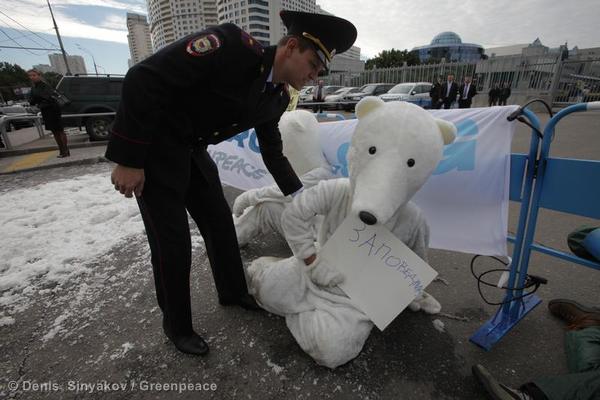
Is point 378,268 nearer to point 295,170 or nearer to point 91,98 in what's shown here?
point 295,170

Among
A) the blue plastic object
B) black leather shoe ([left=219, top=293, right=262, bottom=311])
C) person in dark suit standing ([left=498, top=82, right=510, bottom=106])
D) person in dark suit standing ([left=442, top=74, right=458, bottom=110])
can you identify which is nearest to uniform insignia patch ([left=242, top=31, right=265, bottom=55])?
black leather shoe ([left=219, top=293, right=262, bottom=311])

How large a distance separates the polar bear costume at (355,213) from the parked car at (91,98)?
9.29m

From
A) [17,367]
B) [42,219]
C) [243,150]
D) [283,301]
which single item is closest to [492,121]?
[283,301]

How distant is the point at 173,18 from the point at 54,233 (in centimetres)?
7038

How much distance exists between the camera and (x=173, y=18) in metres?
Result: 59.7

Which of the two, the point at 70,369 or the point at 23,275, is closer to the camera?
the point at 70,369

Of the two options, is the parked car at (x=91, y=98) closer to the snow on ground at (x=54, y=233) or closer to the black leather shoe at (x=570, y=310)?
the snow on ground at (x=54, y=233)

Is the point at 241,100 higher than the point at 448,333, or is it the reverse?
the point at 241,100

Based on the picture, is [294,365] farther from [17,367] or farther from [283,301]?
[17,367]

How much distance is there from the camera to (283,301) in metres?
1.72

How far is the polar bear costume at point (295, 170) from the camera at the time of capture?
2.47m

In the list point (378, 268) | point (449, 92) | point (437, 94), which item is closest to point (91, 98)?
point (378, 268)

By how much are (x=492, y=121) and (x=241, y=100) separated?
1.41 metres

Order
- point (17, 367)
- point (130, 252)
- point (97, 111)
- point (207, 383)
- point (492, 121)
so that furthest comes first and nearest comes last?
point (97, 111) → point (130, 252) → point (492, 121) → point (17, 367) → point (207, 383)
